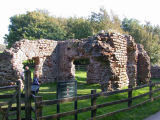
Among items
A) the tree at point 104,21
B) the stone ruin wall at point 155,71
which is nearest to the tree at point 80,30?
the tree at point 104,21

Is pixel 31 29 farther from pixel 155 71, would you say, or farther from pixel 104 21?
pixel 155 71

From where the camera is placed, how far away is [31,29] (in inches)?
1439

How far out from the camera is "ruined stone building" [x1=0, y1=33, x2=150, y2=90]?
10.9 meters

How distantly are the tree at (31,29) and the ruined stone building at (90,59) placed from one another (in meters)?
18.6

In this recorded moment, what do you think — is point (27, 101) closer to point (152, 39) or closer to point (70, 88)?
point (70, 88)

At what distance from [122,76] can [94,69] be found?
621 centimetres

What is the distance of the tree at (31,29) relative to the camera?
36.7 metres

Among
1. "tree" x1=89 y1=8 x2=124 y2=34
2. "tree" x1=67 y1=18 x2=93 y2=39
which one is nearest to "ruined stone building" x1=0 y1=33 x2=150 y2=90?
"tree" x1=67 y1=18 x2=93 y2=39

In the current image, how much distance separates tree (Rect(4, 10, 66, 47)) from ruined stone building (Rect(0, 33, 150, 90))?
18.6m

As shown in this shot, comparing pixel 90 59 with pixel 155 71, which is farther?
pixel 155 71

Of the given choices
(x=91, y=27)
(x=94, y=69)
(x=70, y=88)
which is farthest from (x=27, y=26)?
(x=70, y=88)

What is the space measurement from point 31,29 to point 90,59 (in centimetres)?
2325

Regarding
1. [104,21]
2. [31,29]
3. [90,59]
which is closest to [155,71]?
[90,59]

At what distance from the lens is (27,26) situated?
38031 millimetres
